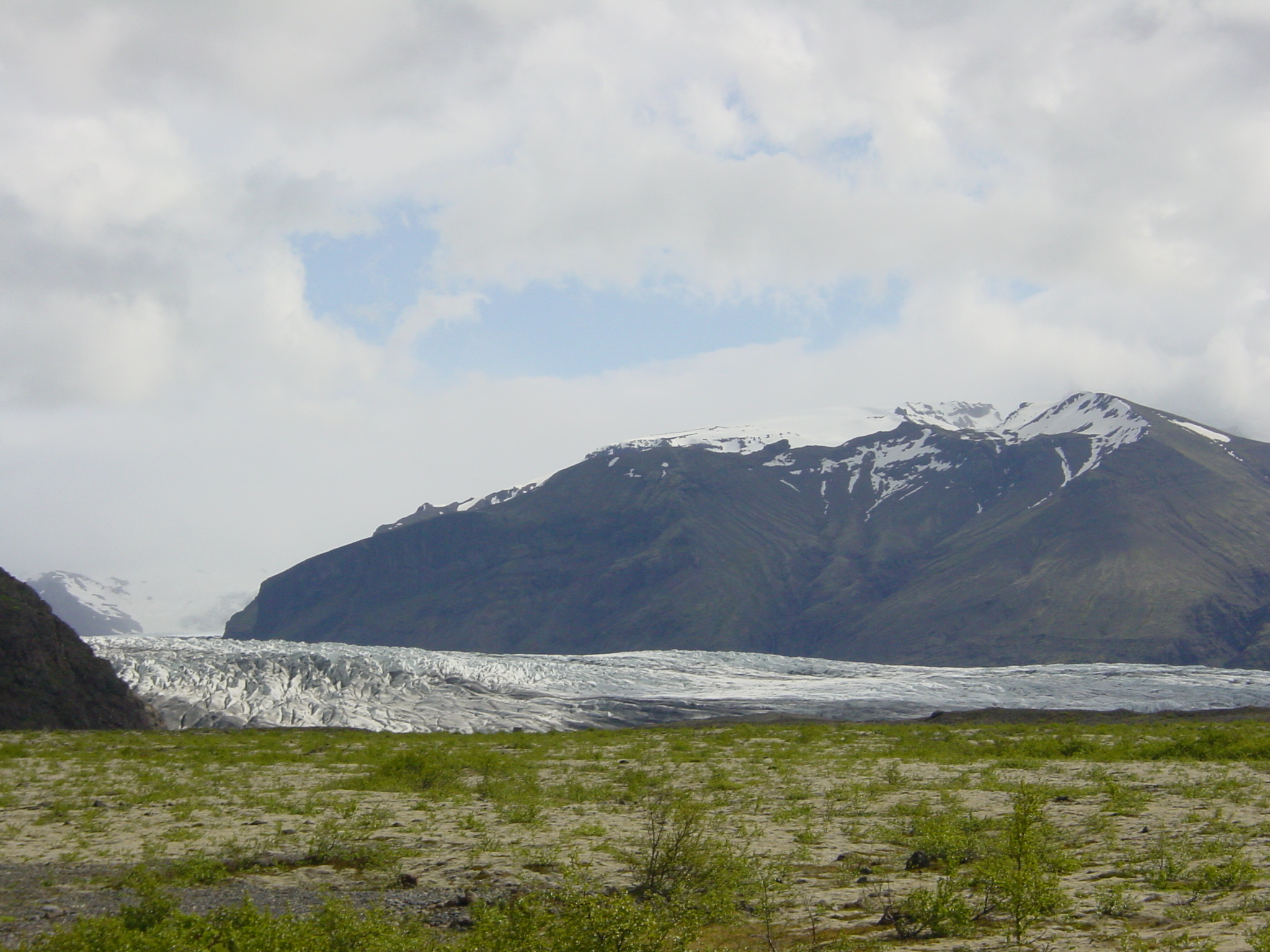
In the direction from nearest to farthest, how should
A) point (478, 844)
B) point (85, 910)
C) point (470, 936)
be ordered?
point (470, 936) < point (85, 910) < point (478, 844)

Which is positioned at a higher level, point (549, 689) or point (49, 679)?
point (49, 679)

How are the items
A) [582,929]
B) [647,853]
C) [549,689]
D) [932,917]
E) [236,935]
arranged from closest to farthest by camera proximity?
[582,929] < [236,935] < [932,917] < [647,853] < [549,689]

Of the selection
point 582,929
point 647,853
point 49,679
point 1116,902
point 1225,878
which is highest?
point 582,929

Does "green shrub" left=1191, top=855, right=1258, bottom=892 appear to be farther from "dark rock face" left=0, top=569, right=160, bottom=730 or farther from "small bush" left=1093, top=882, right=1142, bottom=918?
"dark rock face" left=0, top=569, right=160, bottom=730

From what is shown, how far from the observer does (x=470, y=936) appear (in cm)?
1202

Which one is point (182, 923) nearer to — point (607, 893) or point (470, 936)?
point (470, 936)

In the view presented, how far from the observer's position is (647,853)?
17.8 metres

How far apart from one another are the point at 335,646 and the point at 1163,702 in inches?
4345

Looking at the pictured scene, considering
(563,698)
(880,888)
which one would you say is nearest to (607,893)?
(880,888)

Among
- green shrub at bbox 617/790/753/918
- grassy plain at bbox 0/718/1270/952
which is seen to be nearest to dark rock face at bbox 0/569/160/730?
grassy plain at bbox 0/718/1270/952

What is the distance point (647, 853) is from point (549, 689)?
311 ft

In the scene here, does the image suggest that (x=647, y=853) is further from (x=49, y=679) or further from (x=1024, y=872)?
(x=49, y=679)

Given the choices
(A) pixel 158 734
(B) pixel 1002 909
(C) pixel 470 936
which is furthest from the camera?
(A) pixel 158 734

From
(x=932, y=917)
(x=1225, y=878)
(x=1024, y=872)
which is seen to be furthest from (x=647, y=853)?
(x=1225, y=878)
